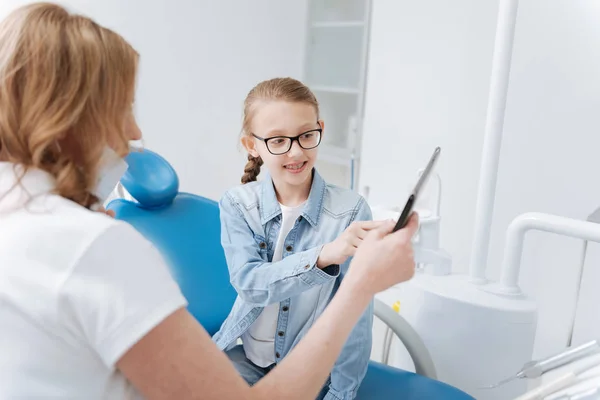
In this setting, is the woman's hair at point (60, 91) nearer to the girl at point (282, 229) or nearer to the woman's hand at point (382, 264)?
the woman's hand at point (382, 264)

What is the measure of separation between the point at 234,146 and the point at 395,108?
767 mm

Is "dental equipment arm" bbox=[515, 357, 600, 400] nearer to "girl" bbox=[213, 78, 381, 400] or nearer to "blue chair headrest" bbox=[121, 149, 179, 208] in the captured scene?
"girl" bbox=[213, 78, 381, 400]

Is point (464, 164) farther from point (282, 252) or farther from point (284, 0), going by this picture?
point (284, 0)

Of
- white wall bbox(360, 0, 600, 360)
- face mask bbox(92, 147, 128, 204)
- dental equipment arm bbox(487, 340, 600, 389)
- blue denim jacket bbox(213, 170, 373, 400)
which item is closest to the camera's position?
face mask bbox(92, 147, 128, 204)

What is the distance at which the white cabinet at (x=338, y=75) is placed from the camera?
2350 mm

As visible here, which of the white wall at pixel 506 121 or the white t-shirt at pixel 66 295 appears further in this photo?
the white wall at pixel 506 121

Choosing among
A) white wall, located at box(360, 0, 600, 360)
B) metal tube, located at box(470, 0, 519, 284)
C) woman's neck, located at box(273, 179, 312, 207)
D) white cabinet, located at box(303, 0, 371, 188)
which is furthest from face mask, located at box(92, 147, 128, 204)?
white cabinet, located at box(303, 0, 371, 188)

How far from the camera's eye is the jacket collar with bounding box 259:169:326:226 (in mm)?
1169

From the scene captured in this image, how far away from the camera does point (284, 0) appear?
2463 mm

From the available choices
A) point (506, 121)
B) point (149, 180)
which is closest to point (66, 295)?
point (149, 180)

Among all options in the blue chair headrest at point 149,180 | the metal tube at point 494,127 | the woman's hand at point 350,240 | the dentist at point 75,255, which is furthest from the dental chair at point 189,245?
A: the dentist at point 75,255

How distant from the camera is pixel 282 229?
1188 millimetres

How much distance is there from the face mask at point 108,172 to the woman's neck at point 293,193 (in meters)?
0.47

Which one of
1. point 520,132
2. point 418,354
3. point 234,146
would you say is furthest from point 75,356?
point 234,146
